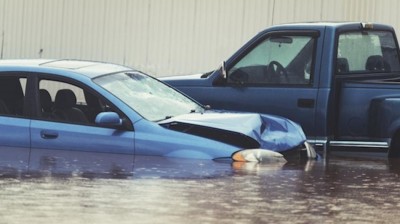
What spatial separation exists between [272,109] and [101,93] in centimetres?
235

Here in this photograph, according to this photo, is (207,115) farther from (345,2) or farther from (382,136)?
(345,2)

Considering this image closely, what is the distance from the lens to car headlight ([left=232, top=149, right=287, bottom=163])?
23.0 feet

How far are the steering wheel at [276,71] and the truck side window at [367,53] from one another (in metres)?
0.65

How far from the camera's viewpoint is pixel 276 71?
8867 mm

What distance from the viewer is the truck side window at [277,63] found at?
873 cm

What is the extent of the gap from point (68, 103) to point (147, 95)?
835 mm

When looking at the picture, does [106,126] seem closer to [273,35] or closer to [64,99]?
[64,99]

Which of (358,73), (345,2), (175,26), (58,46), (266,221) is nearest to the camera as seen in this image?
(266,221)

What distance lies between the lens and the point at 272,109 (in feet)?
28.7

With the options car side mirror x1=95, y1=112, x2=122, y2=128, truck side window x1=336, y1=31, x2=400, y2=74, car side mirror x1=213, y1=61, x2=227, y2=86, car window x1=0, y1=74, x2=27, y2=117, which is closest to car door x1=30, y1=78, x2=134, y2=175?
car side mirror x1=95, y1=112, x2=122, y2=128

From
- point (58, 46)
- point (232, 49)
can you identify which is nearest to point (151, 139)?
point (232, 49)

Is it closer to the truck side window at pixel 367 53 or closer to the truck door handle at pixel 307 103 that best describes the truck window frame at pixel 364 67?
the truck side window at pixel 367 53

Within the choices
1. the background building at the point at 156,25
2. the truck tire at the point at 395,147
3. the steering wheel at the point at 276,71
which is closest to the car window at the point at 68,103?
the steering wheel at the point at 276,71

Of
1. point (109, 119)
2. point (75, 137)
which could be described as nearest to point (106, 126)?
point (109, 119)
